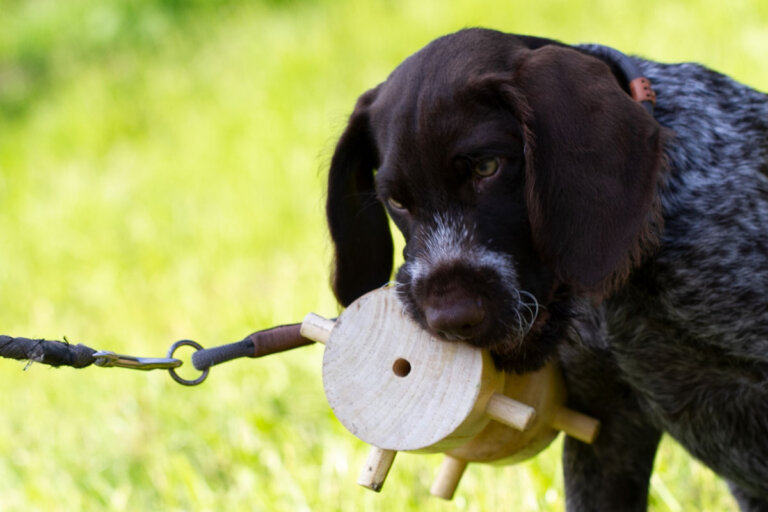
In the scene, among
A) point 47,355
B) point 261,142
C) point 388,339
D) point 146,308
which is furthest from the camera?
point 261,142

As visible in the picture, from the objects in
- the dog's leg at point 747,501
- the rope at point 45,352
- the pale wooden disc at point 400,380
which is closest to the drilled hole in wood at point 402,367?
the pale wooden disc at point 400,380

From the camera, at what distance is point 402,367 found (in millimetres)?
2682

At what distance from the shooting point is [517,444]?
2871mm

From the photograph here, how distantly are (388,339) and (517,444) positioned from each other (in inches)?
18.4

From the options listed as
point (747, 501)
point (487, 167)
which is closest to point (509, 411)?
point (487, 167)

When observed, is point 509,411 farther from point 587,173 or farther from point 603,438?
point 603,438

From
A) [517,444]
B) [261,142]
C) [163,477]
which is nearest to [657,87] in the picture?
[517,444]

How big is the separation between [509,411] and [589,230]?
452 millimetres

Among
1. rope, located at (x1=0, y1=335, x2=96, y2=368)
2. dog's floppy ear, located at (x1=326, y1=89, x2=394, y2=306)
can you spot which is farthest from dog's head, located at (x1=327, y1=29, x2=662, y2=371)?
rope, located at (x1=0, y1=335, x2=96, y2=368)

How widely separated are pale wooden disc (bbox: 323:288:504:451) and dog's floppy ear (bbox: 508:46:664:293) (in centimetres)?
32

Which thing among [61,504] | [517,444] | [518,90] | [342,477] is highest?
[518,90]

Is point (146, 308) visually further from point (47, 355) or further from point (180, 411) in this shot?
point (47, 355)

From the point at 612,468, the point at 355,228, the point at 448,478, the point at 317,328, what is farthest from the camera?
the point at 612,468

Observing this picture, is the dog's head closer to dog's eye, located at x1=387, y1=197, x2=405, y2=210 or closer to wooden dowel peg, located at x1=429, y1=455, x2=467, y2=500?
dog's eye, located at x1=387, y1=197, x2=405, y2=210
